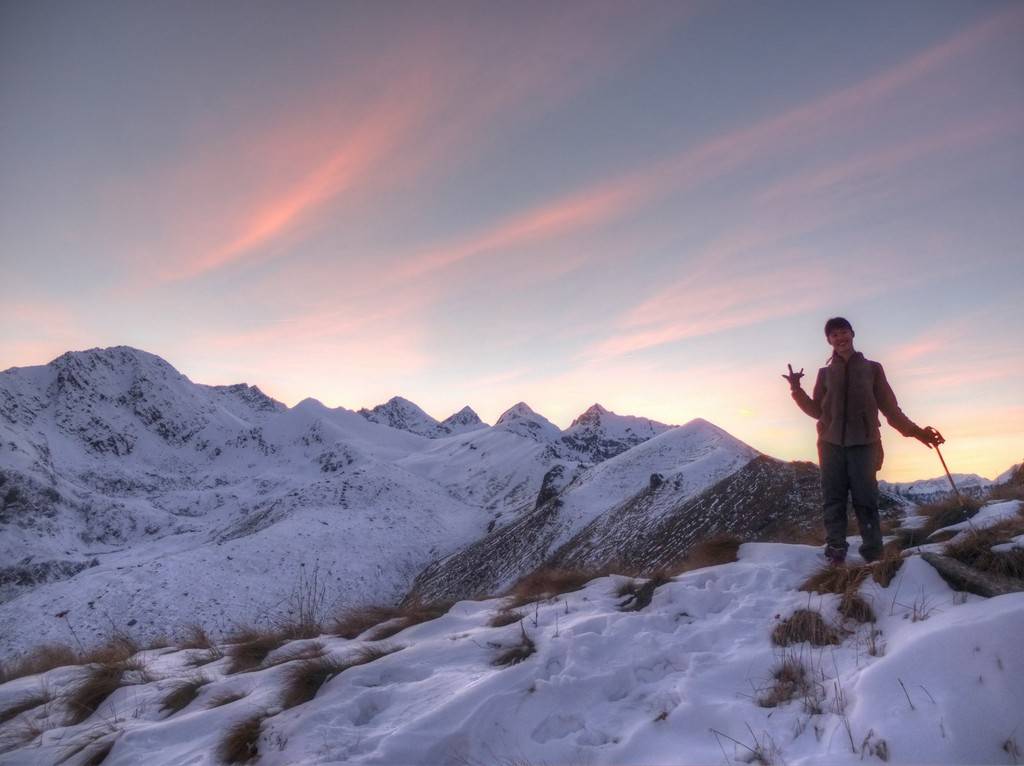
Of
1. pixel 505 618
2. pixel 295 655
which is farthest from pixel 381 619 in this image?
pixel 505 618

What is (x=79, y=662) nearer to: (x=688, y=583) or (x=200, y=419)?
(x=688, y=583)

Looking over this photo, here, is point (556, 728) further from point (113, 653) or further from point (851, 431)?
point (113, 653)

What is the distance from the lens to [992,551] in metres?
4.62

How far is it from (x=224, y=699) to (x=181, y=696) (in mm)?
663

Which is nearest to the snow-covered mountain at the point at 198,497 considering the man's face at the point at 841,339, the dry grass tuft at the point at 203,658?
the dry grass tuft at the point at 203,658

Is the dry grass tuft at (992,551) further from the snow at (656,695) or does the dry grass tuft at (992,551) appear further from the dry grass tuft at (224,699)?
the dry grass tuft at (224,699)

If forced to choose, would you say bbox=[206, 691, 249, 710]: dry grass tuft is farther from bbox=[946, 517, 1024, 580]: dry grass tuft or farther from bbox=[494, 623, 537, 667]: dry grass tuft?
bbox=[946, 517, 1024, 580]: dry grass tuft

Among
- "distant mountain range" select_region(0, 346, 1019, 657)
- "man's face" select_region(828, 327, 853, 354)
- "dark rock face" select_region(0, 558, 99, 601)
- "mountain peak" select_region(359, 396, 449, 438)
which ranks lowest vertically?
"dark rock face" select_region(0, 558, 99, 601)

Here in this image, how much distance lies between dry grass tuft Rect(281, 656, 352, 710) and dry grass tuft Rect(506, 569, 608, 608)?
2334 millimetres

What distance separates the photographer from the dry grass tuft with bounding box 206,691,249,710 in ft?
16.8

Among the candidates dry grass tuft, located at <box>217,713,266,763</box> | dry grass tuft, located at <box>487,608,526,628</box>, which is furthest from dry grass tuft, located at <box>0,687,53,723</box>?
dry grass tuft, located at <box>487,608,526,628</box>

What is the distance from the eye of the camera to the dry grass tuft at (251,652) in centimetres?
637

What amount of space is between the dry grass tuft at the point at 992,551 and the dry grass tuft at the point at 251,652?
712cm

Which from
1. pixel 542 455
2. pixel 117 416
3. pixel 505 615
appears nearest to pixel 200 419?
pixel 117 416
